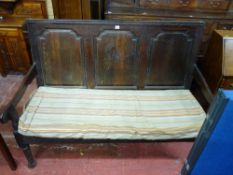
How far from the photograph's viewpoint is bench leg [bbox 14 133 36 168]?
1347mm

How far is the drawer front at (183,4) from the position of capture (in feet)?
6.80

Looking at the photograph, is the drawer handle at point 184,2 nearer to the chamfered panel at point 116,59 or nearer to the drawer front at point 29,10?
the chamfered panel at point 116,59

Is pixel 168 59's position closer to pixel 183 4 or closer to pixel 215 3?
pixel 183 4

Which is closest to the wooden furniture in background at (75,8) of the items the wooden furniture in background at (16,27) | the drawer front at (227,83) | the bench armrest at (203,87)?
the wooden furniture in background at (16,27)

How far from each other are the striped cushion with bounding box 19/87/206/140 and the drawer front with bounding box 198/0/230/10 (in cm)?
100

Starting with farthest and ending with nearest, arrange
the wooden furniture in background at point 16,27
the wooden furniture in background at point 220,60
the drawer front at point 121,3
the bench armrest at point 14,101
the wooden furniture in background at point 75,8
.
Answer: the wooden furniture in background at point 16,27, the drawer front at point 121,3, the wooden furniture in background at point 75,8, the wooden furniture in background at point 220,60, the bench armrest at point 14,101

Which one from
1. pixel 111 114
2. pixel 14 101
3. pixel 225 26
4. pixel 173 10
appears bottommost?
pixel 111 114

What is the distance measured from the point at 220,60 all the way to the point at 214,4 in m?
0.62

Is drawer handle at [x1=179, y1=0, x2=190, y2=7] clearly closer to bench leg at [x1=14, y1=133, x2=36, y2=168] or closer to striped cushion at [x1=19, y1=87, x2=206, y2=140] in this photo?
striped cushion at [x1=19, y1=87, x2=206, y2=140]

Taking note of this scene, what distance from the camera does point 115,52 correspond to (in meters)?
1.59

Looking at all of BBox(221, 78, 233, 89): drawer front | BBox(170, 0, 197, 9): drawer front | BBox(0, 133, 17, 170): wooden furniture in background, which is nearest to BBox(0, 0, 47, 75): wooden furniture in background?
BBox(0, 133, 17, 170): wooden furniture in background

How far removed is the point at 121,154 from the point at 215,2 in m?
1.77

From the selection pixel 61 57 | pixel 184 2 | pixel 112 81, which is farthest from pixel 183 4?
pixel 61 57

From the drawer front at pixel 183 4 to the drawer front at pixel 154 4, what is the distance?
0.20 feet
